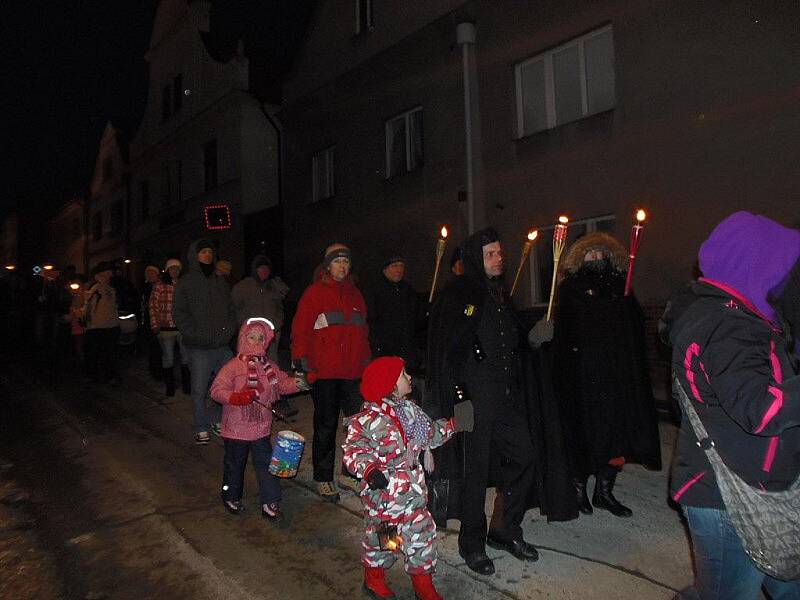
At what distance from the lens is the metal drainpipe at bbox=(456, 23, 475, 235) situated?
1132 centimetres

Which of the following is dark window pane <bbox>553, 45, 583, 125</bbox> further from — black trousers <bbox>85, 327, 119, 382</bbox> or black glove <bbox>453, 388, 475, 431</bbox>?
black trousers <bbox>85, 327, 119, 382</bbox>

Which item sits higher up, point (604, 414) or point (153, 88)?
point (153, 88)

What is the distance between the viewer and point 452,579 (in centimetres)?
360

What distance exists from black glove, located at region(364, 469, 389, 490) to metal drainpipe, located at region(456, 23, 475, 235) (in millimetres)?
8592

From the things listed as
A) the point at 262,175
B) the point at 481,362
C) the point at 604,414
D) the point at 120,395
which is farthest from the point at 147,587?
the point at 262,175

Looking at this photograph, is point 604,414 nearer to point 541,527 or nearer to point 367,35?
point 541,527

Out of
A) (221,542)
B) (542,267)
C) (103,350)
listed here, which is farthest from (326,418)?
(103,350)

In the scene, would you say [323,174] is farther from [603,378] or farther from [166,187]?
[603,378]

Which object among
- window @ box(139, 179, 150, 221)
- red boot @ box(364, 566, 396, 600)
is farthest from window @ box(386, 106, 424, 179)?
window @ box(139, 179, 150, 221)

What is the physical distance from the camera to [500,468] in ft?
12.5

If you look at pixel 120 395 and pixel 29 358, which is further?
pixel 29 358

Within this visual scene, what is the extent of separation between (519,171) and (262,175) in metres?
10.9

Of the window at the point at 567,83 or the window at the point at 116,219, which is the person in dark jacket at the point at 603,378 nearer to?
the window at the point at 567,83

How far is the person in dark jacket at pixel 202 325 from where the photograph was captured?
6477 mm
